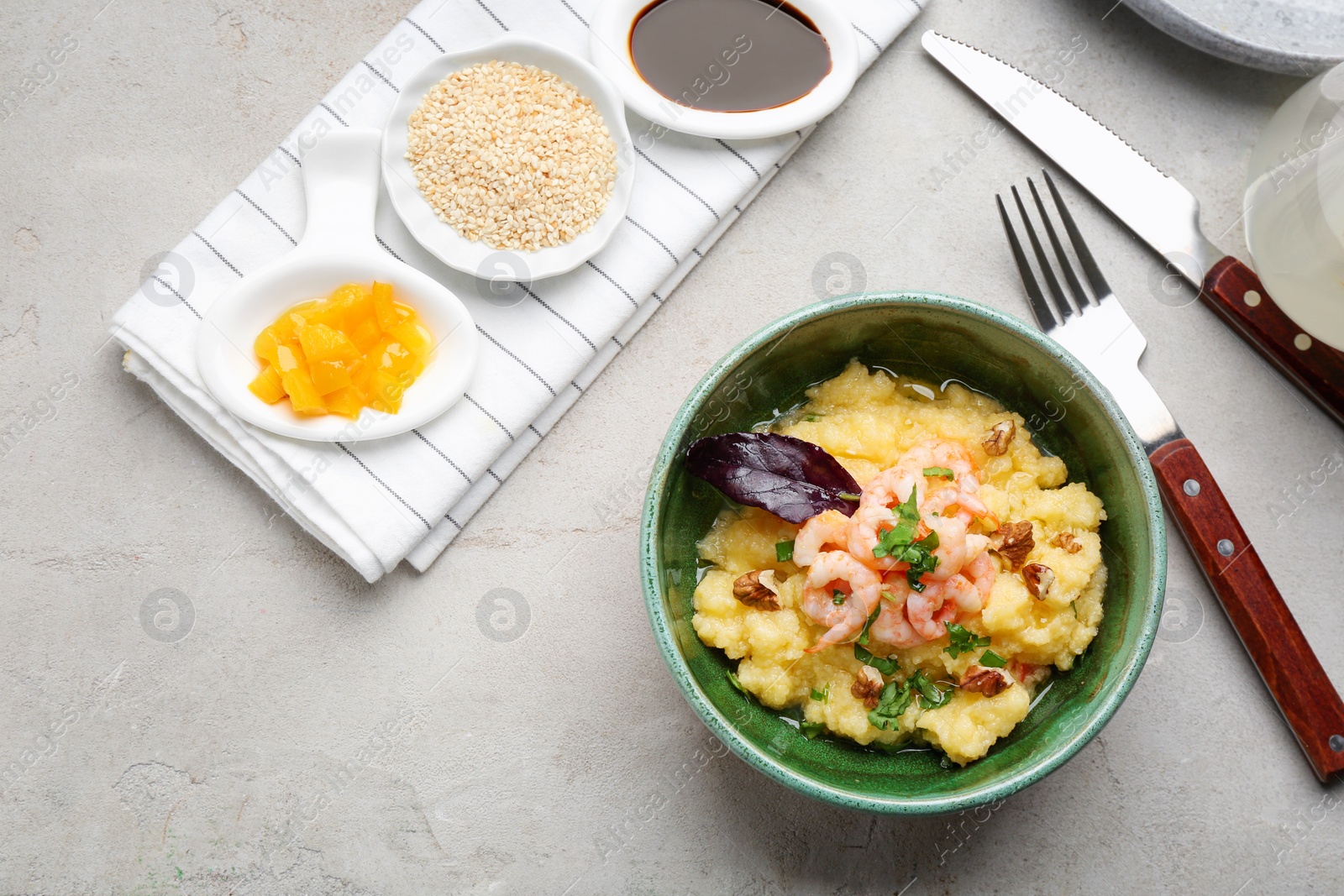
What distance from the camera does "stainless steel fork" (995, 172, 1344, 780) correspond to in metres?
2.09

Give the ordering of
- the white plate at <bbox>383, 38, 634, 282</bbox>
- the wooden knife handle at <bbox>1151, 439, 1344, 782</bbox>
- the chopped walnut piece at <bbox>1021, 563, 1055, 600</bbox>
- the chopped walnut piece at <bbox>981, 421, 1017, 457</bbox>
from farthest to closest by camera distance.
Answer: the white plate at <bbox>383, 38, 634, 282</bbox>
the wooden knife handle at <bbox>1151, 439, 1344, 782</bbox>
the chopped walnut piece at <bbox>981, 421, 1017, 457</bbox>
the chopped walnut piece at <bbox>1021, 563, 1055, 600</bbox>

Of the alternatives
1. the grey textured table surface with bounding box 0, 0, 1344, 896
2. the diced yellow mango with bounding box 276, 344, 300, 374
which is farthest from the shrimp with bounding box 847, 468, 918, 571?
the diced yellow mango with bounding box 276, 344, 300, 374

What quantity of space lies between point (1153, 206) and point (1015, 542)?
3.51 ft

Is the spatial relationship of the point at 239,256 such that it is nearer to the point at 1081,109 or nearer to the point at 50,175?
the point at 50,175

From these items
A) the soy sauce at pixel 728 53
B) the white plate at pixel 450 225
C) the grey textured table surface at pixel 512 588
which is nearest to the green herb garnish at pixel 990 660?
the grey textured table surface at pixel 512 588

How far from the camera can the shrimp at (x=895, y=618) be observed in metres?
1.64

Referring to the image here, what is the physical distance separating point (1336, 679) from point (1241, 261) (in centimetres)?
104

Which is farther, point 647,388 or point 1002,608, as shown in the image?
point 647,388

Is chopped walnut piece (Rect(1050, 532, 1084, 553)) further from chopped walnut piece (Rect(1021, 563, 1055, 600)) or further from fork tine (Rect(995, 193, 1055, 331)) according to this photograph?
fork tine (Rect(995, 193, 1055, 331))

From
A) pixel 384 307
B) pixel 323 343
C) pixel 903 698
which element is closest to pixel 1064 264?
pixel 903 698

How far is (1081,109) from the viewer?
7.58 ft

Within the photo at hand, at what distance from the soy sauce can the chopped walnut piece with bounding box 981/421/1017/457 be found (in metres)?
0.99

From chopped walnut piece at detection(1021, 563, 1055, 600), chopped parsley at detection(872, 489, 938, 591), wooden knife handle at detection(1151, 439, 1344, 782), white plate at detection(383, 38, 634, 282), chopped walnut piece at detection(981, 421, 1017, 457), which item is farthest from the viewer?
white plate at detection(383, 38, 634, 282)

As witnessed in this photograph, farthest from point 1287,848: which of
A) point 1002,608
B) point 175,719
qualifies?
point 175,719
